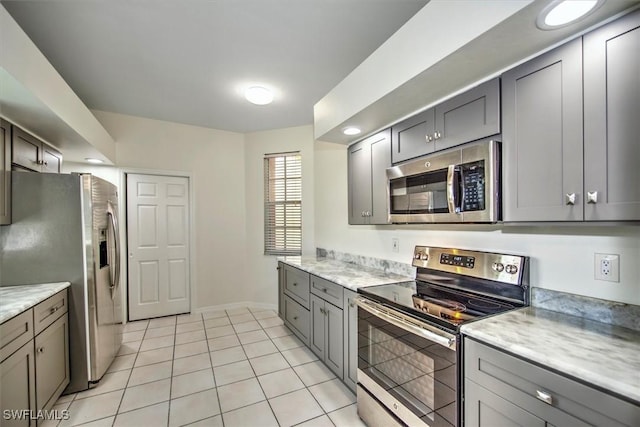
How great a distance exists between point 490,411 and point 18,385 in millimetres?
2439

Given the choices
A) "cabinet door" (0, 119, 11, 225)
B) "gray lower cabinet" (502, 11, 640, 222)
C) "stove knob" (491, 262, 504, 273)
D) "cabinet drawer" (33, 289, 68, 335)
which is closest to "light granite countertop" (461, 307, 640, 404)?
"stove knob" (491, 262, 504, 273)

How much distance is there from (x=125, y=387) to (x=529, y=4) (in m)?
3.44

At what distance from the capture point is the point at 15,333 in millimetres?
1579

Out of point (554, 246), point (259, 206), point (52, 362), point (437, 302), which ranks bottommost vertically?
point (52, 362)

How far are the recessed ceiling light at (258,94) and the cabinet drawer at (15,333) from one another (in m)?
2.40

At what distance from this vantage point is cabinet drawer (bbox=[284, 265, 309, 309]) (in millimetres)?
2846

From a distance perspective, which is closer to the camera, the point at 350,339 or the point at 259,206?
the point at 350,339

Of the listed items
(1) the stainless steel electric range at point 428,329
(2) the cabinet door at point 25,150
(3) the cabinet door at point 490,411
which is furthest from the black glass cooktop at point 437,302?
(2) the cabinet door at point 25,150

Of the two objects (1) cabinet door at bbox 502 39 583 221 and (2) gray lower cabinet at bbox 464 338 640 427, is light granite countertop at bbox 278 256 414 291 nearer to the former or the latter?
(2) gray lower cabinet at bbox 464 338 640 427

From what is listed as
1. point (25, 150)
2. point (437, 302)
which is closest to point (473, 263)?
point (437, 302)

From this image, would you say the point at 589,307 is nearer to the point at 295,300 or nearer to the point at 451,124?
the point at 451,124

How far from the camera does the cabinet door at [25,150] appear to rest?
7.11 feet

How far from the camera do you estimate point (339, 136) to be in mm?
2699

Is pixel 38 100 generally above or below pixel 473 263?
above
